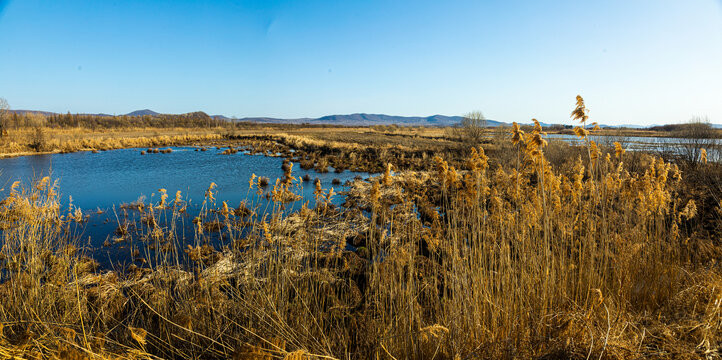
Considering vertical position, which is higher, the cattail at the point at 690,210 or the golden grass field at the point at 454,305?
the cattail at the point at 690,210

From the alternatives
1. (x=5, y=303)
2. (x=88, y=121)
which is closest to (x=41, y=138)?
(x=5, y=303)

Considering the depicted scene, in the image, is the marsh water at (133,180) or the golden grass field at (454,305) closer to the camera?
the golden grass field at (454,305)

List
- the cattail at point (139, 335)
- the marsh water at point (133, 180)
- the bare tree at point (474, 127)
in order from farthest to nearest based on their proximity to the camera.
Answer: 1. the bare tree at point (474, 127)
2. the marsh water at point (133, 180)
3. the cattail at point (139, 335)

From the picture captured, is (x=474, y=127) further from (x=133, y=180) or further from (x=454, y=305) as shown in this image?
(x=454, y=305)

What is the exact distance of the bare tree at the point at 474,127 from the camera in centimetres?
2880

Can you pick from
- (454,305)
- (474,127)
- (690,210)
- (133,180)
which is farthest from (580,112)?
(474,127)

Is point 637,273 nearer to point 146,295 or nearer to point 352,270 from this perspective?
point 352,270

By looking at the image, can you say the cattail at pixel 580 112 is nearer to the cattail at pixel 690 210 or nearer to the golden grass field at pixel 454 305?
the golden grass field at pixel 454 305

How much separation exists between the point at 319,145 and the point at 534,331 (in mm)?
32949

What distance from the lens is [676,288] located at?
10.8ft

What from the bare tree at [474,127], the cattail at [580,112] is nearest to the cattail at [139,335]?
the cattail at [580,112]

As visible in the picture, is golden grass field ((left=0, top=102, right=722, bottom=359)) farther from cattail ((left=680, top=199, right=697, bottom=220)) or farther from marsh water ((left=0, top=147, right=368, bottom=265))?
marsh water ((left=0, top=147, right=368, bottom=265))

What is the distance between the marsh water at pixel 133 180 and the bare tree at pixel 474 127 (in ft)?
45.2

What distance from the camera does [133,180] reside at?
17547mm
